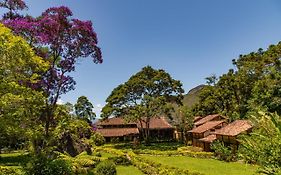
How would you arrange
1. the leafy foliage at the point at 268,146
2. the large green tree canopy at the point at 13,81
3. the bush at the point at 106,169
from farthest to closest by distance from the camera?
the bush at the point at 106,169, the large green tree canopy at the point at 13,81, the leafy foliage at the point at 268,146

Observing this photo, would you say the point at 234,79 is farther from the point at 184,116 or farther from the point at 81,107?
the point at 81,107

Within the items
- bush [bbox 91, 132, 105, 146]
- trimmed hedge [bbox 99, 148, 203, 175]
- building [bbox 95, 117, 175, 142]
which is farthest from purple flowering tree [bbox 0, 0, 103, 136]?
building [bbox 95, 117, 175, 142]

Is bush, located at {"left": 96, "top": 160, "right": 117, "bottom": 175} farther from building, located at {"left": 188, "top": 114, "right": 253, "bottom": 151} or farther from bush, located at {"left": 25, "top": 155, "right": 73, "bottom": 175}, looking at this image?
building, located at {"left": 188, "top": 114, "right": 253, "bottom": 151}

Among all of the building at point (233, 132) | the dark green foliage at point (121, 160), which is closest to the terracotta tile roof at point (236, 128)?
the building at point (233, 132)

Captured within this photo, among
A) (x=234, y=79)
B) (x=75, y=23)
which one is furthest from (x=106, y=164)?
(x=234, y=79)

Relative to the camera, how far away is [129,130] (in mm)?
71312

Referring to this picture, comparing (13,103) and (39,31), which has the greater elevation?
(39,31)

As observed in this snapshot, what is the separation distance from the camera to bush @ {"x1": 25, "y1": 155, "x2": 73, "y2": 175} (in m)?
18.8

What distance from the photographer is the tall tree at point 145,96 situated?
56941 mm

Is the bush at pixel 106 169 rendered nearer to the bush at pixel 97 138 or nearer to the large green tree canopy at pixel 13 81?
the large green tree canopy at pixel 13 81

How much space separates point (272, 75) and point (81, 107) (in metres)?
51.5

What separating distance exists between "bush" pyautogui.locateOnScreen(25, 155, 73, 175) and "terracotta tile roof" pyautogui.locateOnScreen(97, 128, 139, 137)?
49631mm

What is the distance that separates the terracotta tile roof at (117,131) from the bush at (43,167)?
49631mm

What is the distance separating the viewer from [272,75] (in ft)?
153
